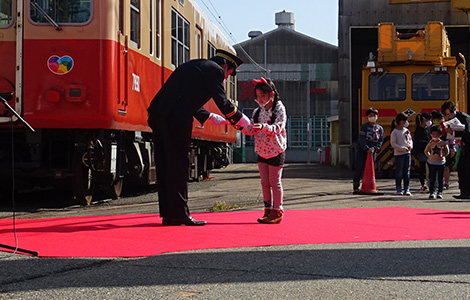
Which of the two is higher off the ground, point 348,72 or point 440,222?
point 348,72

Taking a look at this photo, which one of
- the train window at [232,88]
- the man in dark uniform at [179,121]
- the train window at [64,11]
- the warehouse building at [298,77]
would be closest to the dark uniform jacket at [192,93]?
the man in dark uniform at [179,121]

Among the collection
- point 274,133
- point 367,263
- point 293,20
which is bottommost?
point 367,263

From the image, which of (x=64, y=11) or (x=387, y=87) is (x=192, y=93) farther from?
(x=387, y=87)

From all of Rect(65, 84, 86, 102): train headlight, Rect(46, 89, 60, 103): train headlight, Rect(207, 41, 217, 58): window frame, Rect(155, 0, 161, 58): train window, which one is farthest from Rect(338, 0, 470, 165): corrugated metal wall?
Rect(46, 89, 60, 103): train headlight

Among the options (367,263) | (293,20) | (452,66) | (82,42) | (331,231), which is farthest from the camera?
(293,20)

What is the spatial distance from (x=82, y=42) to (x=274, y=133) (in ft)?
10.7

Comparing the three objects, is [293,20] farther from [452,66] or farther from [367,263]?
[367,263]

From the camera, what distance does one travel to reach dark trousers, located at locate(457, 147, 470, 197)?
11.2 meters

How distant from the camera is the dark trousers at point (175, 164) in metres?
7.19

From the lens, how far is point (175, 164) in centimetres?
721

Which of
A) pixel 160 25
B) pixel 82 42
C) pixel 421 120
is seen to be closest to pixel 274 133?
pixel 82 42

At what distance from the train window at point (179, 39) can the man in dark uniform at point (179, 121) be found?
214 inches

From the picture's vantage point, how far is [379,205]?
33.0 ft

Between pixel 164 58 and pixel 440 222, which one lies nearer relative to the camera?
pixel 440 222
